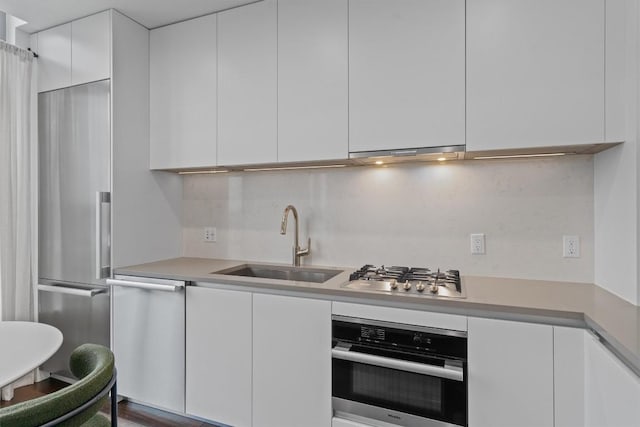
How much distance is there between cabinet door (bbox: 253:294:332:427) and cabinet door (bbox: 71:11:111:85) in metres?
1.81

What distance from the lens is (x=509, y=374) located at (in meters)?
1.40

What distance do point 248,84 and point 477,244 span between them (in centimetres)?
167

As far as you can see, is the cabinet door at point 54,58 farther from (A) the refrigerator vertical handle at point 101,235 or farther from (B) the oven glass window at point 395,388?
(B) the oven glass window at point 395,388

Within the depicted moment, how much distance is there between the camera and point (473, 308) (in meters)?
1.46

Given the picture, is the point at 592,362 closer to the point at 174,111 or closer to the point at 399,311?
the point at 399,311

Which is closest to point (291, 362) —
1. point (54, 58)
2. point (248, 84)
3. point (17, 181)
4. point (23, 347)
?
point (23, 347)

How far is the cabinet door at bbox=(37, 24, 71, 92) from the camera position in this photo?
239 cm

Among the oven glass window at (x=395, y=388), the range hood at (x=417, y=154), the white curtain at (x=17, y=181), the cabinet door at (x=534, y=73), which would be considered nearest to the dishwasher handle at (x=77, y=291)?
the white curtain at (x=17, y=181)

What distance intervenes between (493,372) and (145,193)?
91.9 inches

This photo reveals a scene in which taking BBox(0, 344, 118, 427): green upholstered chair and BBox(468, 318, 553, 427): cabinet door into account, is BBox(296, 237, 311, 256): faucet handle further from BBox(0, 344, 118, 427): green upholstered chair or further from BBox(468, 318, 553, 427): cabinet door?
BBox(0, 344, 118, 427): green upholstered chair

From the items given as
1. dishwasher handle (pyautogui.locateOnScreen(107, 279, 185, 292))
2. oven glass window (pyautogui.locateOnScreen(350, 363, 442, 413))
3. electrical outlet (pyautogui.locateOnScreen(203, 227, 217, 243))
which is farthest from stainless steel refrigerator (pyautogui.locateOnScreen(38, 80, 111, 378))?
oven glass window (pyautogui.locateOnScreen(350, 363, 442, 413))

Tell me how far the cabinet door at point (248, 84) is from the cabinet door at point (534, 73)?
3.61 ft

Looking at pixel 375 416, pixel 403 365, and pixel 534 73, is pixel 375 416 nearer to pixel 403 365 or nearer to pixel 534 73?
pixel 403 365

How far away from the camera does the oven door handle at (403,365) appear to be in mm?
1432
